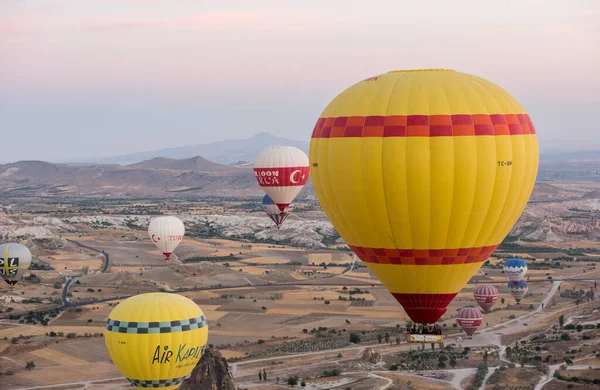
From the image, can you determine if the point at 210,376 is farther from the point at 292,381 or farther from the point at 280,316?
the point at 280,316

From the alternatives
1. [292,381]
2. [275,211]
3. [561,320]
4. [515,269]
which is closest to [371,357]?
[292,381]

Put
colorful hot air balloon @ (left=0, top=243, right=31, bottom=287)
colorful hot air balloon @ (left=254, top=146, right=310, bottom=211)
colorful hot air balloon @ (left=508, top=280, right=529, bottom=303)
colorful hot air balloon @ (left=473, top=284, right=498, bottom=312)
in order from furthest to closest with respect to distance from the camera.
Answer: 1. colorful hot air balloon @ (left=508, top=280, right=529, bottom=303)
2. colorful hot air balloon @ (left=473, top=284, right=498, bottom=312)
3. colorful hot air balloon @ (left=0, top=243, right=31, bottom=287)
4. colorful hot air balloon @ (left=254, top=146, right=310, bottom=211)

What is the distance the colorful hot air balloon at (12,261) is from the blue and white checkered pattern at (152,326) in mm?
26723

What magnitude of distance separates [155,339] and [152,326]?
1.69 ft

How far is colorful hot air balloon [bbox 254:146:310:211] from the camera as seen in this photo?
210 feet

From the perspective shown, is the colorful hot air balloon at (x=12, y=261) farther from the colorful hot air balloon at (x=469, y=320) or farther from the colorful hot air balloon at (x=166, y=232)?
the colorful hot air balloon at (x=469, y=320)

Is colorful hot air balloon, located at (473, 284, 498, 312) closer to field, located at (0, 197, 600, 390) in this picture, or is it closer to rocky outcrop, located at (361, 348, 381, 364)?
field, located at (0, 197, 600, 390)

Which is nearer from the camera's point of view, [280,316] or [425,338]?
[425,338]

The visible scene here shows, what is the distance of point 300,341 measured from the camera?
58000mm

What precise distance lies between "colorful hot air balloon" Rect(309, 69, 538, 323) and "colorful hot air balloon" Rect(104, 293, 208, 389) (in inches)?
451

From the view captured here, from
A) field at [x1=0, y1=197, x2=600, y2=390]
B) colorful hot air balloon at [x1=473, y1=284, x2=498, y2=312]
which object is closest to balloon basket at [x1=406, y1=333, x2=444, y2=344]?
field at [x1=0, y1=197, x2=600, y2=390]

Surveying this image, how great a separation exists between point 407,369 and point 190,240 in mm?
65709

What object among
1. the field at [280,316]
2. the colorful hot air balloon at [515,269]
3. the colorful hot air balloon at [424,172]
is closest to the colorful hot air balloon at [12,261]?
the field at [280,316]

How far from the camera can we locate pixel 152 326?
3888 cm
